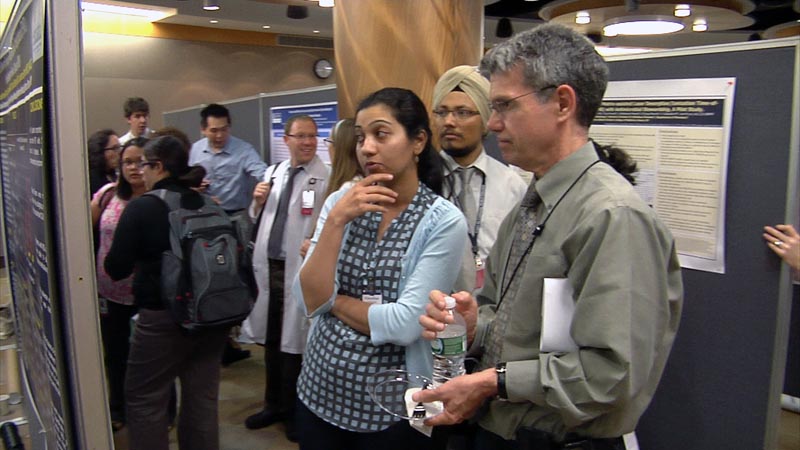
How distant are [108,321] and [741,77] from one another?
2984 millimetres

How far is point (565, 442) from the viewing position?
106 cm

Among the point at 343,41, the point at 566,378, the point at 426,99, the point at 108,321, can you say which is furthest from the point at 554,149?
the point at 108,321

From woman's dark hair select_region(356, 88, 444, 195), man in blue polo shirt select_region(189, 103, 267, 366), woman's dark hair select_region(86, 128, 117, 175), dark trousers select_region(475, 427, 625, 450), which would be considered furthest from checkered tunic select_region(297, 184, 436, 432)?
man in blue polo shirt select_region(189, 103, 267, 366)

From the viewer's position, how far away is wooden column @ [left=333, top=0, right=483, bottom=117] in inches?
87.2

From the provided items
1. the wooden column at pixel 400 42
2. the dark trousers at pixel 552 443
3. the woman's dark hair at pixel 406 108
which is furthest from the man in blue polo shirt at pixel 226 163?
the dark trousers at pixel 552 443

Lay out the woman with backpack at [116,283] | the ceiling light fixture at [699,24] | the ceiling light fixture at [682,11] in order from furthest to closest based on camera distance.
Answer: the ceiling light fixture at [699,24], the ceiling light fixture at [682,11], the woman with backpack at [116,283]

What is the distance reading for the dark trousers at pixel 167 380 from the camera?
Answer: 2303mm

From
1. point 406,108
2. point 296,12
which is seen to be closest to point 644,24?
point 296,12

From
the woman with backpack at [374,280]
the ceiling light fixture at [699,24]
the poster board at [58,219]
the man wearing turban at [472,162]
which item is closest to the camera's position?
the poster board at [58,219]

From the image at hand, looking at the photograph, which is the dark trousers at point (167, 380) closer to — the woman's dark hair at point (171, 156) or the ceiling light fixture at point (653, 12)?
the woman's dark hair at point (171, 156)

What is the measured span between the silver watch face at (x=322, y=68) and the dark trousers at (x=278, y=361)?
8.36m

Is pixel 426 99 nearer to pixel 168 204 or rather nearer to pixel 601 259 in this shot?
pixel 168 204

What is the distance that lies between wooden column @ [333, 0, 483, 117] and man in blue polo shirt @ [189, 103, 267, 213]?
1.89 metres

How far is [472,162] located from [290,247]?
1.31 metres
